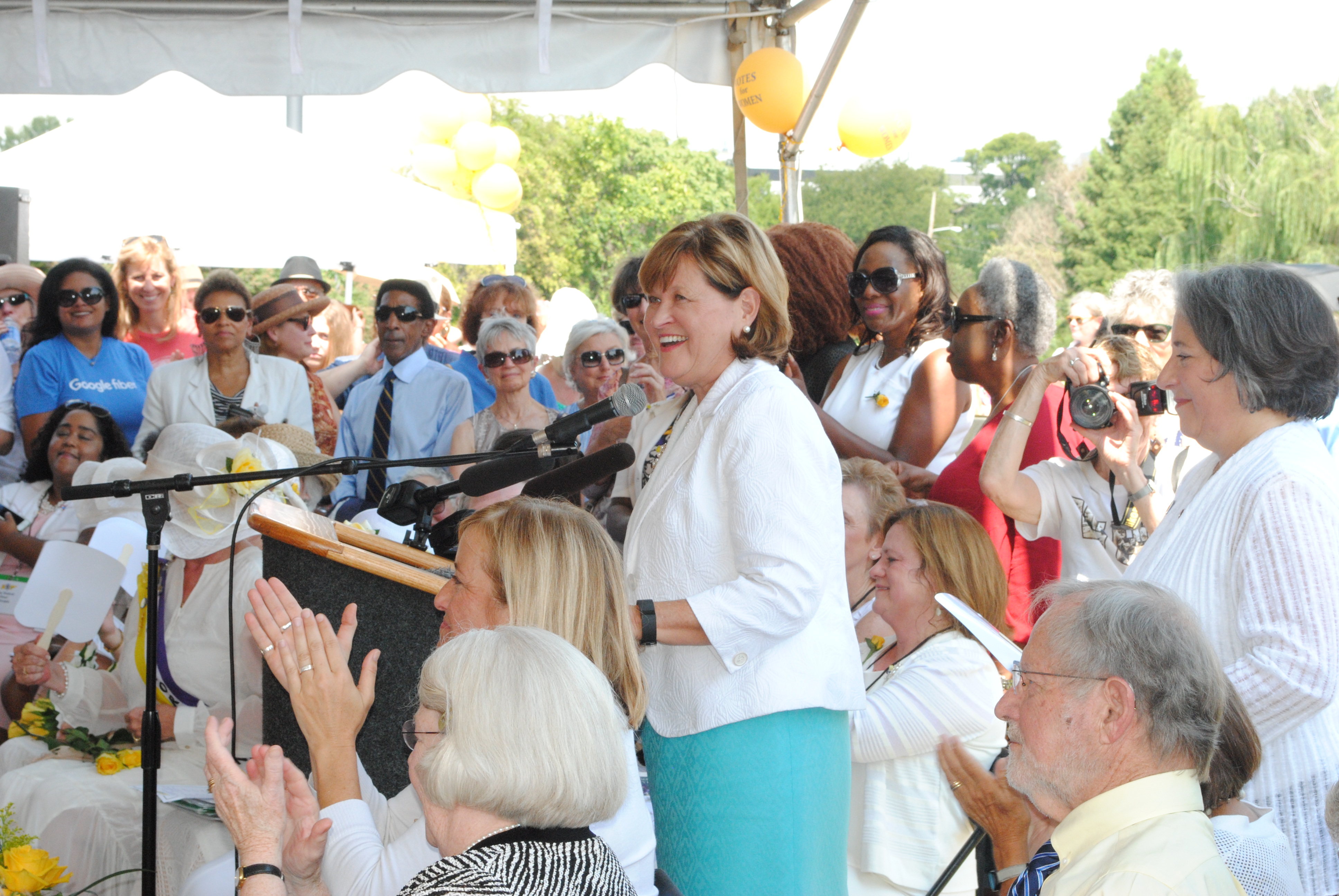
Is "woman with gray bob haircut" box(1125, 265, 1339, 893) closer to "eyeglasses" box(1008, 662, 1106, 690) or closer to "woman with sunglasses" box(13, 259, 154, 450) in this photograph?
"eyeglasses" box(1008, 662, 1106, 690)

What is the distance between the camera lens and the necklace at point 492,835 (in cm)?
144

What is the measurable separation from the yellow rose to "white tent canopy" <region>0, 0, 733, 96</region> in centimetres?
362

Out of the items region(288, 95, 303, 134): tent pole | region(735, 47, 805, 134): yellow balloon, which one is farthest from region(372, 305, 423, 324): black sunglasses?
region(288, 95, 303, 134): tent pole

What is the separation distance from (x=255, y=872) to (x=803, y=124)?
4.76m

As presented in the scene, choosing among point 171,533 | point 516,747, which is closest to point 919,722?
point 516,747

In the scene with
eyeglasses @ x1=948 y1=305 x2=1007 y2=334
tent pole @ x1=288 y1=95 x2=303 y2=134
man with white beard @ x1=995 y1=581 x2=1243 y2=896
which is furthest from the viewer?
tent pole @ x1=288 y1=95 x2=303 y2=134

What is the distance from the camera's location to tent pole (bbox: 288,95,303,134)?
11.6 m

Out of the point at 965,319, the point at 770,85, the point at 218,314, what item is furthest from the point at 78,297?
the point at 965,319

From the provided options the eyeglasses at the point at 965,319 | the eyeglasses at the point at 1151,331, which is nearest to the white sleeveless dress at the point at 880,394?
the eyeglasses at the point at 965,319

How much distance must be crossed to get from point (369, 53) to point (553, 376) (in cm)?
204

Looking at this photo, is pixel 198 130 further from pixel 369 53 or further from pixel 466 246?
pixel 369 53

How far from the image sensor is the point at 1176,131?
3169 cm

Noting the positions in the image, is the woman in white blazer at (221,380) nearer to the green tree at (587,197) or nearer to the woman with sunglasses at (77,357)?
the woman with sunglasses at (77,357)

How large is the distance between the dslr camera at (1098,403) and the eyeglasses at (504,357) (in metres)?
2.29
